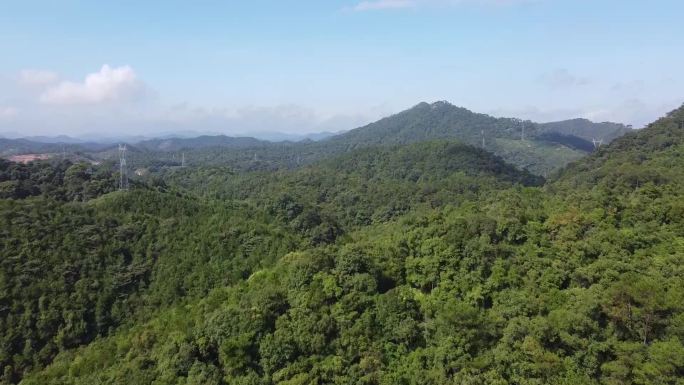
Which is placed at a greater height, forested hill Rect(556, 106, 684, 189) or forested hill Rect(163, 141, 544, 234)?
forested hill Rect(556, 106, 684, 189)

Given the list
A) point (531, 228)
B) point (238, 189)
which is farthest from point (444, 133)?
point (531, 228)

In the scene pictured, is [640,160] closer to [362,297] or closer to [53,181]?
[362,297]

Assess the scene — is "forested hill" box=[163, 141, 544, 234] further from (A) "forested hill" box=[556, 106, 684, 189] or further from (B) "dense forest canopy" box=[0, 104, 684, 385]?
(B) "dense forest canopy" box=[0, 104, 684, 385]

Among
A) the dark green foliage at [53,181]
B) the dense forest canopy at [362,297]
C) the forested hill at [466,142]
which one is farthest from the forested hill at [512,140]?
the dark green foliage at [53,181]

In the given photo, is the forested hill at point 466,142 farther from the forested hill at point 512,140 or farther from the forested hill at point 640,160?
the forested hill at point 640,160

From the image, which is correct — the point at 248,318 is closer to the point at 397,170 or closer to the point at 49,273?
the point at 49,273

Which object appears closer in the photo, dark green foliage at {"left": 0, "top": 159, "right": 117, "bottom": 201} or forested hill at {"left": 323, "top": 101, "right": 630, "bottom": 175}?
dark green foliage at {"left": 0, "top": 159, "right": 117, "bottom": 201}

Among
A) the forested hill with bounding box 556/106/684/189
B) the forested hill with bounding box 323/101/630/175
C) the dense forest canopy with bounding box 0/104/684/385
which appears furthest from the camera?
the forested hill with bounding box 323/101/630/175

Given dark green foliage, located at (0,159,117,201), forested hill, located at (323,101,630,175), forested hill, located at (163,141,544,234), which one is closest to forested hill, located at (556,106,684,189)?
forested hill, located at (163,141,544,234)

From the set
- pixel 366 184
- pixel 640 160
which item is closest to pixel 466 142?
pixel 366 184
